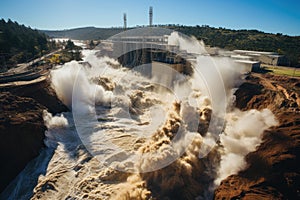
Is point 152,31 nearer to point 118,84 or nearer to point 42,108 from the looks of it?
point 118,84

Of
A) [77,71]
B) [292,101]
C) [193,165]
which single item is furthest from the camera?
[77,71]

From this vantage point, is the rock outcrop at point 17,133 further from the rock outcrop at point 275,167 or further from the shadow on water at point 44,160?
the rock outcrop at point 275,167

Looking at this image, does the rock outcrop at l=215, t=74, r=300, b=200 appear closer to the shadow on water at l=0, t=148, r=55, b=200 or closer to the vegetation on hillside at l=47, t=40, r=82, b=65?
the shadow on water at l=0, t=148, r=55, b=200

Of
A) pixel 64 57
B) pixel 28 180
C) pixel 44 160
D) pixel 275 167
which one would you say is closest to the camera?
pixel 275 167

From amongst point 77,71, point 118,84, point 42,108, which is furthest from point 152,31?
point 42,108

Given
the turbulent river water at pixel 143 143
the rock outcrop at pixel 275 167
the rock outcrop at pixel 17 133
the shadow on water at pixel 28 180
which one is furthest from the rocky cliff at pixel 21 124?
the rock outcrop at pixel 275 167

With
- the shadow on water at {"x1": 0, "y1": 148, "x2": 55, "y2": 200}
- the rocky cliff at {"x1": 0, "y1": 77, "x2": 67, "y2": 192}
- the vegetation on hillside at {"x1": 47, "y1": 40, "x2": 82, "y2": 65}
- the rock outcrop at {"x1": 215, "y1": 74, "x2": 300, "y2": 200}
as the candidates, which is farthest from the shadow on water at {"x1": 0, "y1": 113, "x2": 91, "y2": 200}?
the vegetation on hillside at {"x1": 47, "y1": 40, "x2": 82, "y2": 65}

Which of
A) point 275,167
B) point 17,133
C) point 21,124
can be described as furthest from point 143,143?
point 21,124

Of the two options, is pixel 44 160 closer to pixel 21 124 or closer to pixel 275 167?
pixel 21 124
